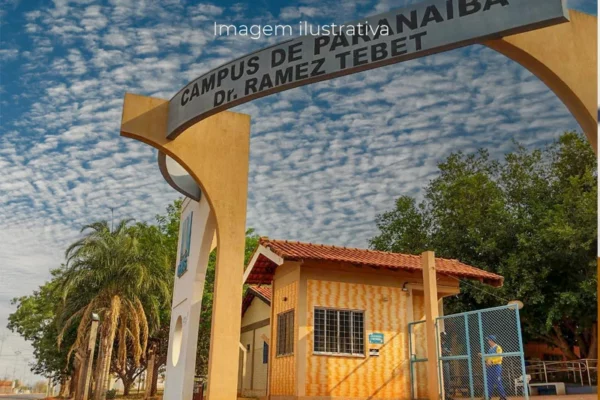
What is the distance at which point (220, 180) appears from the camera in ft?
24.2

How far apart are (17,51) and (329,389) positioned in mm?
10921

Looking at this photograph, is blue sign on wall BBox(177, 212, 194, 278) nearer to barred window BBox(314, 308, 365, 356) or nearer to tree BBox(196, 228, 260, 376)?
barred window BBox(314, 308, 365, 356)

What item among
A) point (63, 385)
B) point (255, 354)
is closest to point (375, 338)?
point (255, 354)

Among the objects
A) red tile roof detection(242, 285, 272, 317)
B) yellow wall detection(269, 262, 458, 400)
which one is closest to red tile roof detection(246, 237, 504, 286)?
yellow wall detection(269, 262, 458, 400)

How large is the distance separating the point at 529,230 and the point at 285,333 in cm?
1589

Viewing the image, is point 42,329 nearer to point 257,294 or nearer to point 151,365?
point 151,365

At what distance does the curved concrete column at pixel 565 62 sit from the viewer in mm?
5562

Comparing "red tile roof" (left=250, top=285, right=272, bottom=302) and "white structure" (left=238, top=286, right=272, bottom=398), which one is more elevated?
"red tile roof" (left=250, top=285, right=272, bottom=302)

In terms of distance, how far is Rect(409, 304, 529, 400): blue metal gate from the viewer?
10.8m

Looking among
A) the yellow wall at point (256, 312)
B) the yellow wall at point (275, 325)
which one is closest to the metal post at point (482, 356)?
the yellow wall at point (275, 325)

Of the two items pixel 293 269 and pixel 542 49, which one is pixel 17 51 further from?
pixel 542 49

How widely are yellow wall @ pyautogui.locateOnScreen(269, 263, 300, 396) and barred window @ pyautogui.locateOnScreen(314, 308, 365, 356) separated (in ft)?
2.16

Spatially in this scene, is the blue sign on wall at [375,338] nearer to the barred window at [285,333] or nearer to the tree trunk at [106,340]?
the barred window at [285,333]

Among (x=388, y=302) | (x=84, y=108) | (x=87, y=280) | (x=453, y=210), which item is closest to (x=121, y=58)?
(x=84, y=108)
